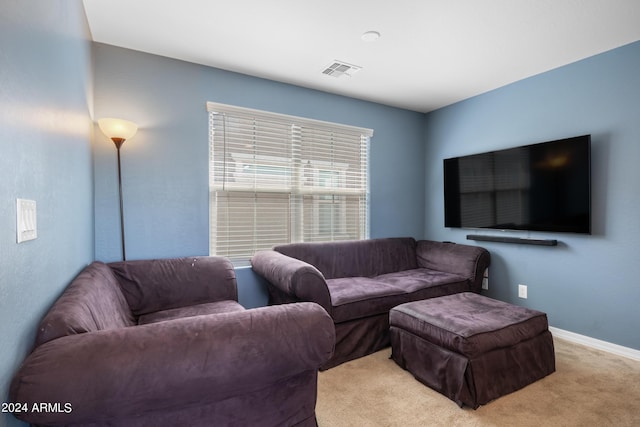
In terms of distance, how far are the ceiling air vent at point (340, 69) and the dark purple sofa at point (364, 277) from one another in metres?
1.71

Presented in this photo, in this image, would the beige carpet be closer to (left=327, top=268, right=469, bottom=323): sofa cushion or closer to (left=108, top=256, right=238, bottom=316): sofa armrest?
(left=327, top=268, right=469, bottom=323): sofa cushion

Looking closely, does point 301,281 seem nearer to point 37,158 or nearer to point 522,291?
point 37,158

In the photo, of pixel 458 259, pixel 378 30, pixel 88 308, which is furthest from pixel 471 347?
pixel 378 30

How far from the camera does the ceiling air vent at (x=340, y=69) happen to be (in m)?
2.71

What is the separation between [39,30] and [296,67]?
2.00 metres

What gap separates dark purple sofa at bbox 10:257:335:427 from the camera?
86cm

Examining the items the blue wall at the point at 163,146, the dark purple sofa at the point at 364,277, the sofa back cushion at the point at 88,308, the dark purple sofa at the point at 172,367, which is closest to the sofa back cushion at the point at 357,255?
the dark purple sofa at the point at 364,277

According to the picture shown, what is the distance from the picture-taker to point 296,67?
2770 mm

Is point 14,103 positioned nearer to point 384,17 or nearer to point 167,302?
point 167,302

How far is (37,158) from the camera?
106 centimetres

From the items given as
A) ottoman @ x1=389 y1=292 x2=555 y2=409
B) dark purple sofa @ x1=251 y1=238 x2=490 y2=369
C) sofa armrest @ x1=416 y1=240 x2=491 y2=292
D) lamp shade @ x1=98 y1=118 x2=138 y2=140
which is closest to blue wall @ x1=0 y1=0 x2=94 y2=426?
lamp shade @ x1=98 y1=118 x2=138 y2=140

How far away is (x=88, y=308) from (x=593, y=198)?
12.0 feet

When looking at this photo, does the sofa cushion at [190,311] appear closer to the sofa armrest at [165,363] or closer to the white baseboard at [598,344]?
the sofa armrest at [165,363]

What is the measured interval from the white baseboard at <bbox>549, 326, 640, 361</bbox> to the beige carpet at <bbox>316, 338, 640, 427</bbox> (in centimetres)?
10
